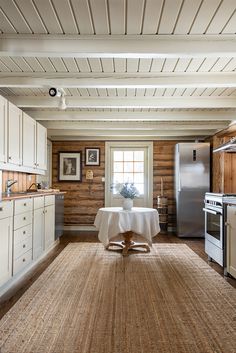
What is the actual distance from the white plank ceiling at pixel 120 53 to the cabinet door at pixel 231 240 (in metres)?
1.46

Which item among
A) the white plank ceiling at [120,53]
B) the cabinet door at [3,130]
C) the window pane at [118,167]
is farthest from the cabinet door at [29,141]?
the window pane at [118,167]

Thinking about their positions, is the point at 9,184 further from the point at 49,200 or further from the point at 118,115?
the point at 118,115

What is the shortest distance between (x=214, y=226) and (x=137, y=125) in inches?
113

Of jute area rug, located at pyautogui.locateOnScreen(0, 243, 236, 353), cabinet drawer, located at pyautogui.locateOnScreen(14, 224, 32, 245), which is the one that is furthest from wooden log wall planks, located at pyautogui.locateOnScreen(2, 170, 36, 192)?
jute area rug, located at pyautogui.locateOnScreen(0, 243, 236, 353)

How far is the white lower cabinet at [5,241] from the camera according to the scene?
294 centimetres

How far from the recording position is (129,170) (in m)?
7.44

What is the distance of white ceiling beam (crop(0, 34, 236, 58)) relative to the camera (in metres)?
2.62

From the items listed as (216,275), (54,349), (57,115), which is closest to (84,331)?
(54,349)

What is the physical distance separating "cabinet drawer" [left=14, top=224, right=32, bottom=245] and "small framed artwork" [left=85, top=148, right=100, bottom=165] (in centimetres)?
368

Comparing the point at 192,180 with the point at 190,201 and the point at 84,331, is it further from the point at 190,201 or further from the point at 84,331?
the point at 84,331

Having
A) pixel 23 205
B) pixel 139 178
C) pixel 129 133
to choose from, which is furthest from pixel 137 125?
pixel 23 205

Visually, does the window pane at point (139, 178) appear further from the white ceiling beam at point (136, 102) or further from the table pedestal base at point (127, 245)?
the white ceiling beam at point (136, 102)

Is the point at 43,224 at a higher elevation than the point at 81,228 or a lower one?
higher

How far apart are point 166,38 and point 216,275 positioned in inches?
105
